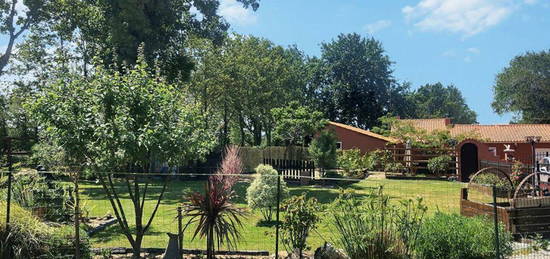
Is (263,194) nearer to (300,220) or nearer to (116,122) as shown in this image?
(300,220)

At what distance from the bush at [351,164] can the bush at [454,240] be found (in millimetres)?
16749

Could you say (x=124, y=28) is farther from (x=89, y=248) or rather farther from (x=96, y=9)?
(x=89, y=248)

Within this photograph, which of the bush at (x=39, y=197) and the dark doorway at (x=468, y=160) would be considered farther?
the dark doorway at (x=468, y=160)

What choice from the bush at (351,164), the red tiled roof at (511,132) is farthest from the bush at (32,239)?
the red tiled roof at (511,132)

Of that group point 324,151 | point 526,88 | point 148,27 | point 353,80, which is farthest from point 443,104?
point 148,27

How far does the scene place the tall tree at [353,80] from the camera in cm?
4856

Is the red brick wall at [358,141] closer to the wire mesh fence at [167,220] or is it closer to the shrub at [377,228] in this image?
the wire mesh fence at [167,220]

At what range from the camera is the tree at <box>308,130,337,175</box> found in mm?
20234

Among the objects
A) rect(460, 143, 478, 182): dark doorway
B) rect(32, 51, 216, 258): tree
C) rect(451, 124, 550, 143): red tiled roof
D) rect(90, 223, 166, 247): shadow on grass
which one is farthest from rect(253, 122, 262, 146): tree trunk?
rect(32, 51, 216, 258): tree

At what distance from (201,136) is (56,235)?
249 centimetres

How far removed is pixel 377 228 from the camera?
5406 mm

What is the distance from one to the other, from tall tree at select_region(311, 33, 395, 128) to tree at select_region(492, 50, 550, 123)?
13821 mm

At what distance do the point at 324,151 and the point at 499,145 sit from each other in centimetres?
1541

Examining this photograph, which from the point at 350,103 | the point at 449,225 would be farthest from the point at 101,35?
the point at 350,103
